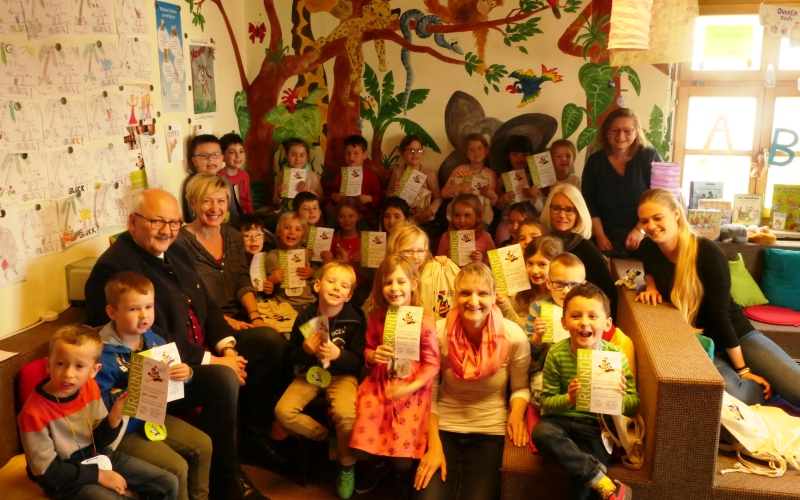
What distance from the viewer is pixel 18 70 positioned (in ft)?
9.11

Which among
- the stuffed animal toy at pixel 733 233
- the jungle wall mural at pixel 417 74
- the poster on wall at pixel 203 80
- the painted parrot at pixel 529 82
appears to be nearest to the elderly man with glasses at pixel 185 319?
the poster on wall at pixel 203 80

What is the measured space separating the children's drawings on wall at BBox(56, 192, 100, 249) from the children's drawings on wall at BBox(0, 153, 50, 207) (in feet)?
0.44

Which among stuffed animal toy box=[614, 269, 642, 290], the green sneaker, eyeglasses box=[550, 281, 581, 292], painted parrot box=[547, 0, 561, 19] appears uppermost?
painted parrot box=[547, 0, 561, 19]

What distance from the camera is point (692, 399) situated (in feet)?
8.04

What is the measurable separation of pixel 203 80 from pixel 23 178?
5.83 feet

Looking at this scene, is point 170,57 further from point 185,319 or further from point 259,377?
point 259,377

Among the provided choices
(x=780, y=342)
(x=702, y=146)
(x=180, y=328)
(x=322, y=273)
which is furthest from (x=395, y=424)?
(x=702, y=146)

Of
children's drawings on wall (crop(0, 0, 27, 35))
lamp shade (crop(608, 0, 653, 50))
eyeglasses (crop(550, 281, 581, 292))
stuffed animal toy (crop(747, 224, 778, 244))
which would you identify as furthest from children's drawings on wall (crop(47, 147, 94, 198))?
stuffed animal toy (crop(747, 224, 778, 244))

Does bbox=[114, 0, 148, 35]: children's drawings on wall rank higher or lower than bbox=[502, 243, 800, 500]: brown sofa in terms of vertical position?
higher

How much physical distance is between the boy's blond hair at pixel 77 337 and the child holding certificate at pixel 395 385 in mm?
1006

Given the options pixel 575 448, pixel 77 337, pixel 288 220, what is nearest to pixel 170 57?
pixel 288 220

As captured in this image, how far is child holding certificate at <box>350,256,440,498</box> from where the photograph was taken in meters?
2.85

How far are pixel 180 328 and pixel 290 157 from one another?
2066 millimetres

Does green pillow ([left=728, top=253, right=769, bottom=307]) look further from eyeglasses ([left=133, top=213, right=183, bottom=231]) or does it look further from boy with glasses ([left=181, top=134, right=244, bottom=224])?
eyeglasses ([left=133, top=213, right=183, bottom=231])
